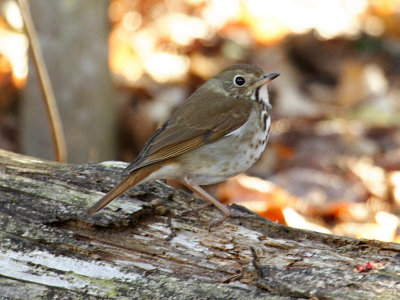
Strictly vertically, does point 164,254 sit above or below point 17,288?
above

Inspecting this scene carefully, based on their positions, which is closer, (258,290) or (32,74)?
(258,290)

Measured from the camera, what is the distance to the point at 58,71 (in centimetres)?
598

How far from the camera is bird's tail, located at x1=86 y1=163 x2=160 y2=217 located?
303 centimetres

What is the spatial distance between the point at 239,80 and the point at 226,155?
1.66ft

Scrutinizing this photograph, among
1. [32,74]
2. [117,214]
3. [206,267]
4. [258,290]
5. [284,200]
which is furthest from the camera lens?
[32,74]

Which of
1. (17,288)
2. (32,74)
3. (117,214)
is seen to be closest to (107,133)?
(32,74)

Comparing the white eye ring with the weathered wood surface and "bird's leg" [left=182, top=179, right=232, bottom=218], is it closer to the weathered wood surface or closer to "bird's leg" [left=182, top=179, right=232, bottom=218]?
"bird's leg" [left=182, top=179, right=232, bottom=218]

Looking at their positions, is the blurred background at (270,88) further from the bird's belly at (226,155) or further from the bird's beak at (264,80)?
the bird's beak at (264,80)

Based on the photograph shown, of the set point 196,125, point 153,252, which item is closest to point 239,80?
point 196,125

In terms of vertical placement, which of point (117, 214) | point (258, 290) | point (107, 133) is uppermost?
point (107, 133)

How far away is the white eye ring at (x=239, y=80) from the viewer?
3.85 m

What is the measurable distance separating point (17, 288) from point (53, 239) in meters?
0.32

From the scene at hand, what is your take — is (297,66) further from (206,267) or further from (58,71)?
(206,267)

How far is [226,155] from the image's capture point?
360cm
